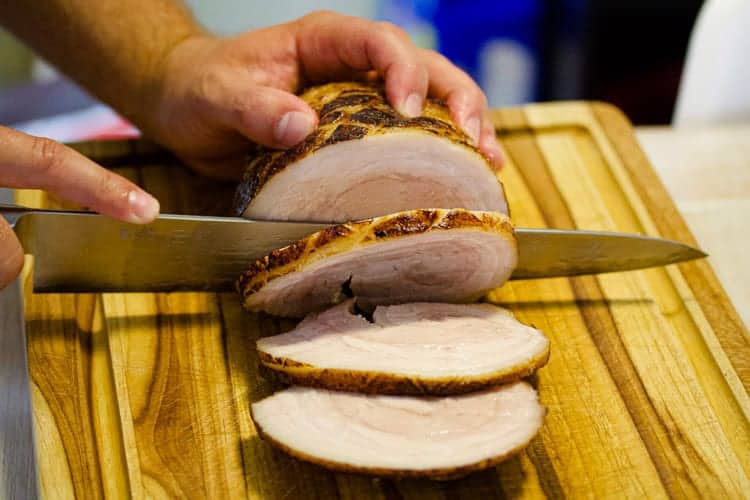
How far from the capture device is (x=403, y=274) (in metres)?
2.62

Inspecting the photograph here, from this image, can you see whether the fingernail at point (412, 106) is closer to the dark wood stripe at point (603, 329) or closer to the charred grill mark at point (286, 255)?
the charred grill mark at point (286, 255)

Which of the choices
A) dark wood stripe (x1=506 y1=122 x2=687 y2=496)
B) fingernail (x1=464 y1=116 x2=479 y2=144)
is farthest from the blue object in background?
fingernail (x1=464 y1=116 x2=479 y2=144)

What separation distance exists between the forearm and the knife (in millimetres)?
800

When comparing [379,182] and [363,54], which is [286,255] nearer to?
[379,182]

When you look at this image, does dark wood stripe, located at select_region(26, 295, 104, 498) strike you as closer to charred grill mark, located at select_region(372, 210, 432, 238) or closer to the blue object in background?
charred grill mark, located at select_region(372, 210, 432, 238)

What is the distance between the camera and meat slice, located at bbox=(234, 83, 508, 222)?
8.50 ft

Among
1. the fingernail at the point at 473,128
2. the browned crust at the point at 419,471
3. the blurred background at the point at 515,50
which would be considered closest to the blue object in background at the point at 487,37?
the blurred background at the point at 515,50

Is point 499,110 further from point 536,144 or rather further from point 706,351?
point 706,351

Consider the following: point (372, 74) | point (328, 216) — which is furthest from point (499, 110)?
point (328, 216)

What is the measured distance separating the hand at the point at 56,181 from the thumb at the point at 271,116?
454mm

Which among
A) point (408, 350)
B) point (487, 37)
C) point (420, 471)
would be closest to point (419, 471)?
point (420, 471)

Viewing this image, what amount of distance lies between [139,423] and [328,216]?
32.6 inches

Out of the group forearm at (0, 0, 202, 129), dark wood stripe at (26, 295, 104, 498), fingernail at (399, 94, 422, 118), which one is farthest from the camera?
forearm at (0, 0, 202, 129)

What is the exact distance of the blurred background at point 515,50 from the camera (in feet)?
16.1
